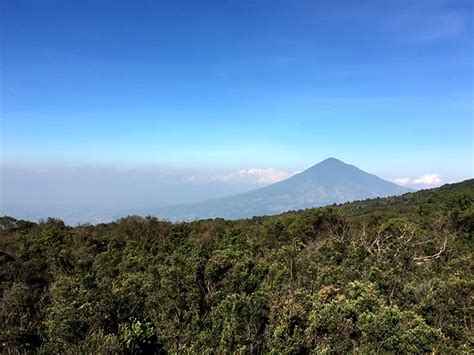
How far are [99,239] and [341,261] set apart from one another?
3181 cm

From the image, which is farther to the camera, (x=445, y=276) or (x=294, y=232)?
(x=294, y=232)

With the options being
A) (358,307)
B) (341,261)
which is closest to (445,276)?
(341,261)

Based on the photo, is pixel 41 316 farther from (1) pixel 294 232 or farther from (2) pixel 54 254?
(1) pixel 294 232

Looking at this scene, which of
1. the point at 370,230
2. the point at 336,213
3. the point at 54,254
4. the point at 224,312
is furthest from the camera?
the point at 336,213

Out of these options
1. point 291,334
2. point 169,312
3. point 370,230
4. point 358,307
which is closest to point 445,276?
point 358,307

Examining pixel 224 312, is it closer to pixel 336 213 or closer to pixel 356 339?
pixel 356 339

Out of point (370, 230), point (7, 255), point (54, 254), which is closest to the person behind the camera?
point (7, 255)

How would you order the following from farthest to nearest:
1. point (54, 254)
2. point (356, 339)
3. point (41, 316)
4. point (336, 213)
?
point (336, 213), point (54, 254), point (41, 316), point (356, 339)

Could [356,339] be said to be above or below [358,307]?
below

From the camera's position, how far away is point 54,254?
116 ft

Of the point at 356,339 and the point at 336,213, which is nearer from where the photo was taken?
the point at 356,339

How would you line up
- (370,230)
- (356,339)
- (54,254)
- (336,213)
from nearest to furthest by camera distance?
(356,339)
(54,254)
(370,230)
(336,213)

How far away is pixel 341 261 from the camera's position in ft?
91.4

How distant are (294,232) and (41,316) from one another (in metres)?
34.8
